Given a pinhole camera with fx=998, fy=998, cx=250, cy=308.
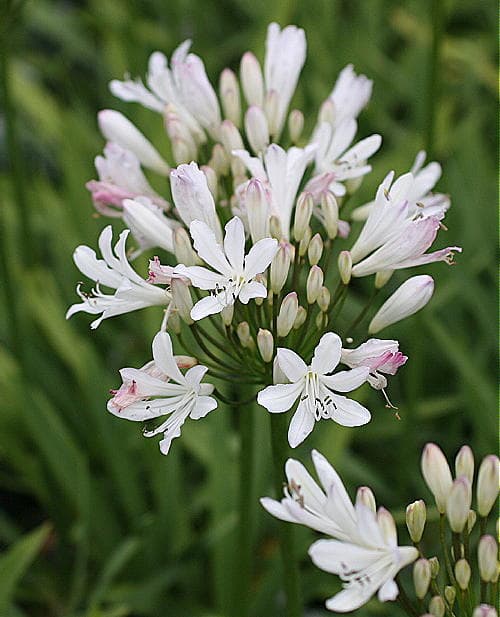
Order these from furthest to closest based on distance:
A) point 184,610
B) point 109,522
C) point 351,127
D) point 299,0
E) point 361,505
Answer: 1. point 299,0
2. point 109,522
3. point 184,610
4. point 351,127
5. point 361,505

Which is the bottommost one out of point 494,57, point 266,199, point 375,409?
point 375,409

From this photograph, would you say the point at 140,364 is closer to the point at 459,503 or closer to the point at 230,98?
the point at 230,98

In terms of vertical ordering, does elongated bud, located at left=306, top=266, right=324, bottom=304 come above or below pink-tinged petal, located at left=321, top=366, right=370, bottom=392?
above

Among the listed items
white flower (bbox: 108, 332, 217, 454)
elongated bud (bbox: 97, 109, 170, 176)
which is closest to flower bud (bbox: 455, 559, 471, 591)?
white flower (bbox: 108, 332, 217, 454)

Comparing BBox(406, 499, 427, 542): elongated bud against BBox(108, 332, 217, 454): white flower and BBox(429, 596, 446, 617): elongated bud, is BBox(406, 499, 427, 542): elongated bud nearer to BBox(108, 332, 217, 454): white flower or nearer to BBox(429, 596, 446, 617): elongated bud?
BBox(429, 596, 446, 617): elongated bud

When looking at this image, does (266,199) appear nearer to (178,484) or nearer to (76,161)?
(178,484)

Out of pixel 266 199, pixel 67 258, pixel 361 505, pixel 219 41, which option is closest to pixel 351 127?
pixel 266 199

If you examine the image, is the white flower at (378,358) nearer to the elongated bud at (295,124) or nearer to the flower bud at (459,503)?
the flower bud at (459,503)
